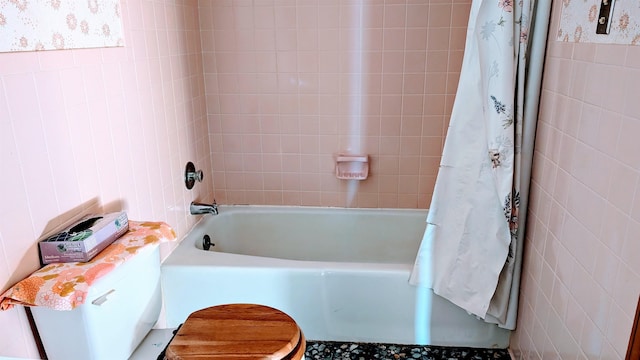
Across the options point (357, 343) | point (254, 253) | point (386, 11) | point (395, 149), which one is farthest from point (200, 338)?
point (386, 11)

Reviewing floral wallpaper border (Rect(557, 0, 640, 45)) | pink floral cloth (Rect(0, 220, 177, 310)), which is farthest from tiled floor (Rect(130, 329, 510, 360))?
floral wallpaper border (Rect(557, 0, 640, 45))

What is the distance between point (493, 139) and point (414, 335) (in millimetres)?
900

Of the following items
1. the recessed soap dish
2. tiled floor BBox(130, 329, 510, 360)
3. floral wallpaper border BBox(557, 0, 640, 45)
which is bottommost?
tiled floor BBox(130, 329, 510, 360)

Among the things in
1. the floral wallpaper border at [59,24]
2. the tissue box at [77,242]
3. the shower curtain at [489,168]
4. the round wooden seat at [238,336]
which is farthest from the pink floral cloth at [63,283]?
the shower curtain at [489,168]

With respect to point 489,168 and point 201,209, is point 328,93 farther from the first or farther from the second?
point 489,168

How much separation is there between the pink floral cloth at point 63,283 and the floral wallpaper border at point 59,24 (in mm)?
557

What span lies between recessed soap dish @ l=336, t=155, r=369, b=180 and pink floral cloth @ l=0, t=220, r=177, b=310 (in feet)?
4.51

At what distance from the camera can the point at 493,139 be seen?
5.57 feet

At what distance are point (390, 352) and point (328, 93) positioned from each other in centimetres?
129

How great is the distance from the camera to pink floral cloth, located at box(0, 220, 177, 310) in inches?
45.1

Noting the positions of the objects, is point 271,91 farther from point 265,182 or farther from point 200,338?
point 200,338

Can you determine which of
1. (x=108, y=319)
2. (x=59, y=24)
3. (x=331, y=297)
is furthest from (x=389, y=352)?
(x=59, y=24)

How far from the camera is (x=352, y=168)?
256 cm

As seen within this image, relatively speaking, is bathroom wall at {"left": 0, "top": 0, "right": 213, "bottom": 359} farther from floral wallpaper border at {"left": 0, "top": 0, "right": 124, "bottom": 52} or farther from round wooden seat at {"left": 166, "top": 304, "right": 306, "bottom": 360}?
round wooden seat at {"left": 166, "top": 304, "right": 306, "bottom": 360}
